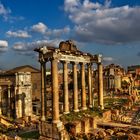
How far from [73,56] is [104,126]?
28.4 ft

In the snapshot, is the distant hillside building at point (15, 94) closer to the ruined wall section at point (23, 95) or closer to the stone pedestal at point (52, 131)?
the ruined wall section at point (23, 95)

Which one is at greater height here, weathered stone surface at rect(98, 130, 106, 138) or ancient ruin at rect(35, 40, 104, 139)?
ancient ruin at rect(35, 40, 104, 139)

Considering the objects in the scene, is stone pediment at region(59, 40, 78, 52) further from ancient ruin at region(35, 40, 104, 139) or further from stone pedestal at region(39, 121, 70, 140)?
stone pedestal at region(39, 121, 70, 140)

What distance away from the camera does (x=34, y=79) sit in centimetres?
7206

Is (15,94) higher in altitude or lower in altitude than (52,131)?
higher

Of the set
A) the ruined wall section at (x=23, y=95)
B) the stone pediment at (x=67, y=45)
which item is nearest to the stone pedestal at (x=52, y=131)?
the stone pediment at (x=67, y=45)

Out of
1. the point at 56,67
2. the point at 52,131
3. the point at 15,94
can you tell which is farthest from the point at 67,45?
the point at 15,94

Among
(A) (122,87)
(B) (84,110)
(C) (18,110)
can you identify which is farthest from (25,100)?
(A) (122,87)

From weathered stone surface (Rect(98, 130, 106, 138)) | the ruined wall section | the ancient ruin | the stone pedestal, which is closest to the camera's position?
the stone pedestal

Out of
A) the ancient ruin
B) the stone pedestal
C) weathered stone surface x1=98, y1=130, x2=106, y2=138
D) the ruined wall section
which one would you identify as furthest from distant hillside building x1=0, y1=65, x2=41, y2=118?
weathered stone surface x1=98, y1=130, x2=106, y2=138

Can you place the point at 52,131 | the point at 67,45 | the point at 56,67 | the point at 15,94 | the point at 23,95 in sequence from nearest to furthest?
the point at 52,131 → the point at 56,67 → the point at 67,45 → the point at 15,94 → the point at 23,95

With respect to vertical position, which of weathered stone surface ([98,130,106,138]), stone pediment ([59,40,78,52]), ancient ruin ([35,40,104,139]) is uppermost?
stone pediment ([59,40,78,52])

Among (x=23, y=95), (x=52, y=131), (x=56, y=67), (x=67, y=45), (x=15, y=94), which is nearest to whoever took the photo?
(x=52, y=131)

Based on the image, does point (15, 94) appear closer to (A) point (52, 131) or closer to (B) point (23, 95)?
(B) point (23, 95)
